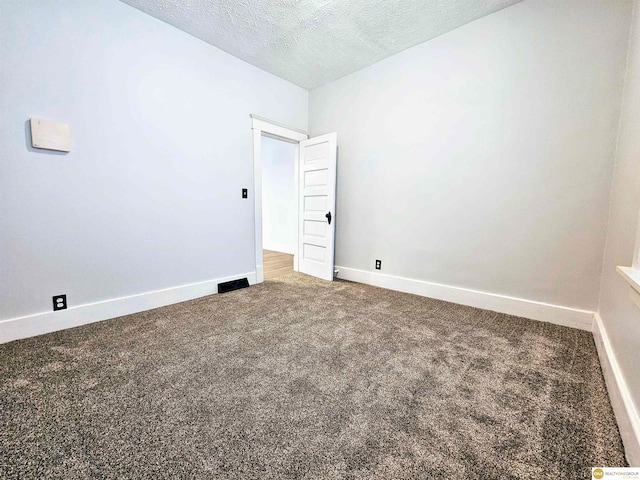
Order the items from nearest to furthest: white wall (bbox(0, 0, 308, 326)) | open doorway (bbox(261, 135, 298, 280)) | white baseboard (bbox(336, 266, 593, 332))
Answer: white wall (bbox(0, 0, 308, 326))
white baseboard (bbox(336, 266, 593, 332))
open doorway (bbox(261, 135, 298, 280))

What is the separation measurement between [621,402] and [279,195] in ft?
18.6

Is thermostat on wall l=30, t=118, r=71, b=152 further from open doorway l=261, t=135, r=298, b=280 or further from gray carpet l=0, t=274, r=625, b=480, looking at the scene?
open doorway l=261, t=135, r=298, b=280

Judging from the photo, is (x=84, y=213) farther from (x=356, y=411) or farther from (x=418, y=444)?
(x=418, y=444)

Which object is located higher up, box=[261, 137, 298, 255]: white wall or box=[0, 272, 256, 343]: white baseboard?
box=[261, 137, 298, 255]: white wall

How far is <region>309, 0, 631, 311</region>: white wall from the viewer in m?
2.07

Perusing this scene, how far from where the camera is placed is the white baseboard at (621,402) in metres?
0.99

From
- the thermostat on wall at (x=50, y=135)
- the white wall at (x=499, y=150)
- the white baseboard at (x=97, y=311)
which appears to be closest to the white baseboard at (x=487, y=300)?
the white wall at (x=499, y=150)

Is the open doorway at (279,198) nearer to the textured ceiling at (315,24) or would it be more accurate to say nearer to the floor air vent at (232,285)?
the floor air vent at (232,285)

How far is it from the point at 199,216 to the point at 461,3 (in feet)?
10.5

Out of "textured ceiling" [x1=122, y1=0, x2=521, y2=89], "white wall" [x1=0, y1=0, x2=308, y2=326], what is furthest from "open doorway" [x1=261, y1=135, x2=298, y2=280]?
"textured ceiling" [x1=122, y1=0, x2=521, y2=89]

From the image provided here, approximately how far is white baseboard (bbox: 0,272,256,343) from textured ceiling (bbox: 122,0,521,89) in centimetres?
262

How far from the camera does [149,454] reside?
1.03m

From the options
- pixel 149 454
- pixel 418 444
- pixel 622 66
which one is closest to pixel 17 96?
pixel 149 454

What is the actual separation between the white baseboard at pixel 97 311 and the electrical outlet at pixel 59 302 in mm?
33
